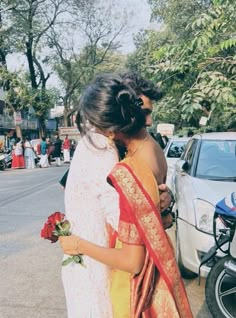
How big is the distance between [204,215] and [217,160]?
149cm

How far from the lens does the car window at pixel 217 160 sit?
5.29m

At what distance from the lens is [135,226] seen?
1601 millimetres

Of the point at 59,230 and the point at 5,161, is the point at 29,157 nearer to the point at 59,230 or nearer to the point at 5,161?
the point at 5,161

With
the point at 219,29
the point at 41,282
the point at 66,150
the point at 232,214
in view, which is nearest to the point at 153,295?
the point at 232,214

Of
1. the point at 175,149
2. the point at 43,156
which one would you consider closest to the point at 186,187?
the point at 175,149

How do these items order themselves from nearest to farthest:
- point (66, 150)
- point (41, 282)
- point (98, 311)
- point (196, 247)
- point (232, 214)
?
1. point (98, 311)
2. point (232, 214)
3. point (196, 247)
4. point (41, 282)
5. point (66, 150)

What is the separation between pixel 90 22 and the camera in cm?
3147

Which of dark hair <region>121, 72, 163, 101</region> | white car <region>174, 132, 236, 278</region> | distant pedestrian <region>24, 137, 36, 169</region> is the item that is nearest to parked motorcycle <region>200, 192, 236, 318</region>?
white car <region>174, 132, 236, 278</region>

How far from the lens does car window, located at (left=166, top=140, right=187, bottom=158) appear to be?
426 inches

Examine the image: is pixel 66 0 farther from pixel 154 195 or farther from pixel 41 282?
pixel 154 195

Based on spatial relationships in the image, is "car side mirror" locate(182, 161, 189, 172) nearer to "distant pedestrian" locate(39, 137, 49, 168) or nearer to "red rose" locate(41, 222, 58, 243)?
"red rose" locate(41, 222, 58, 243)

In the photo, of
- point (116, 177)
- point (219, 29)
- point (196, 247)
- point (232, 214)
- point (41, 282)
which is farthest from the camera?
point (219, 29)

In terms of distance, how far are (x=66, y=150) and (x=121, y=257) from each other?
2442 centimetres

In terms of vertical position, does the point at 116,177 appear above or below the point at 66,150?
above
